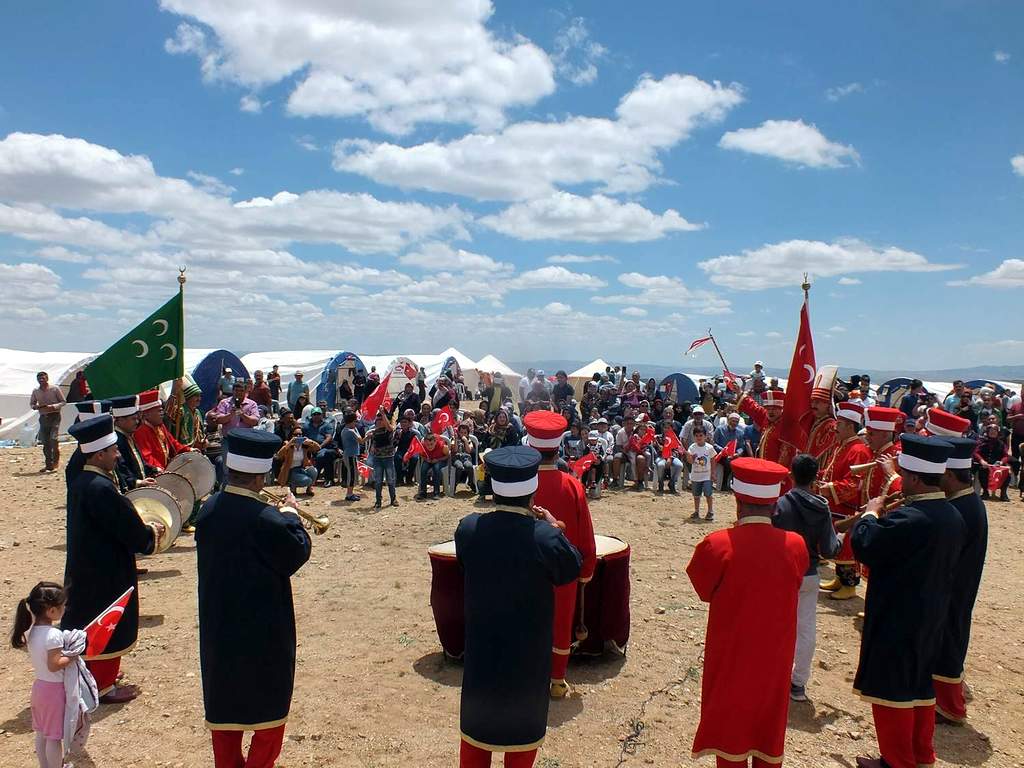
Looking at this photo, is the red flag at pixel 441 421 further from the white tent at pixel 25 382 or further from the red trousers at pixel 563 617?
the white tent at pixel 25 382

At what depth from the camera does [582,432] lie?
1445 cm

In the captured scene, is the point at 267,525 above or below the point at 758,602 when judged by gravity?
above

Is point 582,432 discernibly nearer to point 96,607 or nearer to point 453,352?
point 96,607

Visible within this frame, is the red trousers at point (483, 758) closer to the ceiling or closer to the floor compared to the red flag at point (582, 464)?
closer to the floor

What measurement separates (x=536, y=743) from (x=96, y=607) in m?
3.38

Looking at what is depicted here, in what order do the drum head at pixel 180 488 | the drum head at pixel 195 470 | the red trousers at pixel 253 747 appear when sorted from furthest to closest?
the drum head at pixel 195 470
the drum head at pixel 180 488
the red trousers at pixel 253 747

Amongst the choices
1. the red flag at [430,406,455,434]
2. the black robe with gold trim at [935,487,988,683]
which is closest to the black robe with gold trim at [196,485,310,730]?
the black robe with gold trim at [935,487,988,683]

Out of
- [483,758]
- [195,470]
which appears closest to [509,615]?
[483,758]

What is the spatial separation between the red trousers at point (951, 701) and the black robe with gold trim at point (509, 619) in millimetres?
3519

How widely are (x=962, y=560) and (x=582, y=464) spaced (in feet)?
27.7

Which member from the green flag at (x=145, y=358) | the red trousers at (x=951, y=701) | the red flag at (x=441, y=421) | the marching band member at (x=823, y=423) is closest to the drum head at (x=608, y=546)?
the red trousers at (x=951, y=701)

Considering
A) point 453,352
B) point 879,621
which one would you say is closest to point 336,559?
point 879,621

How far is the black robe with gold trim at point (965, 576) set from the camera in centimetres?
475

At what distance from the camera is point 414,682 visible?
18.9 feet
